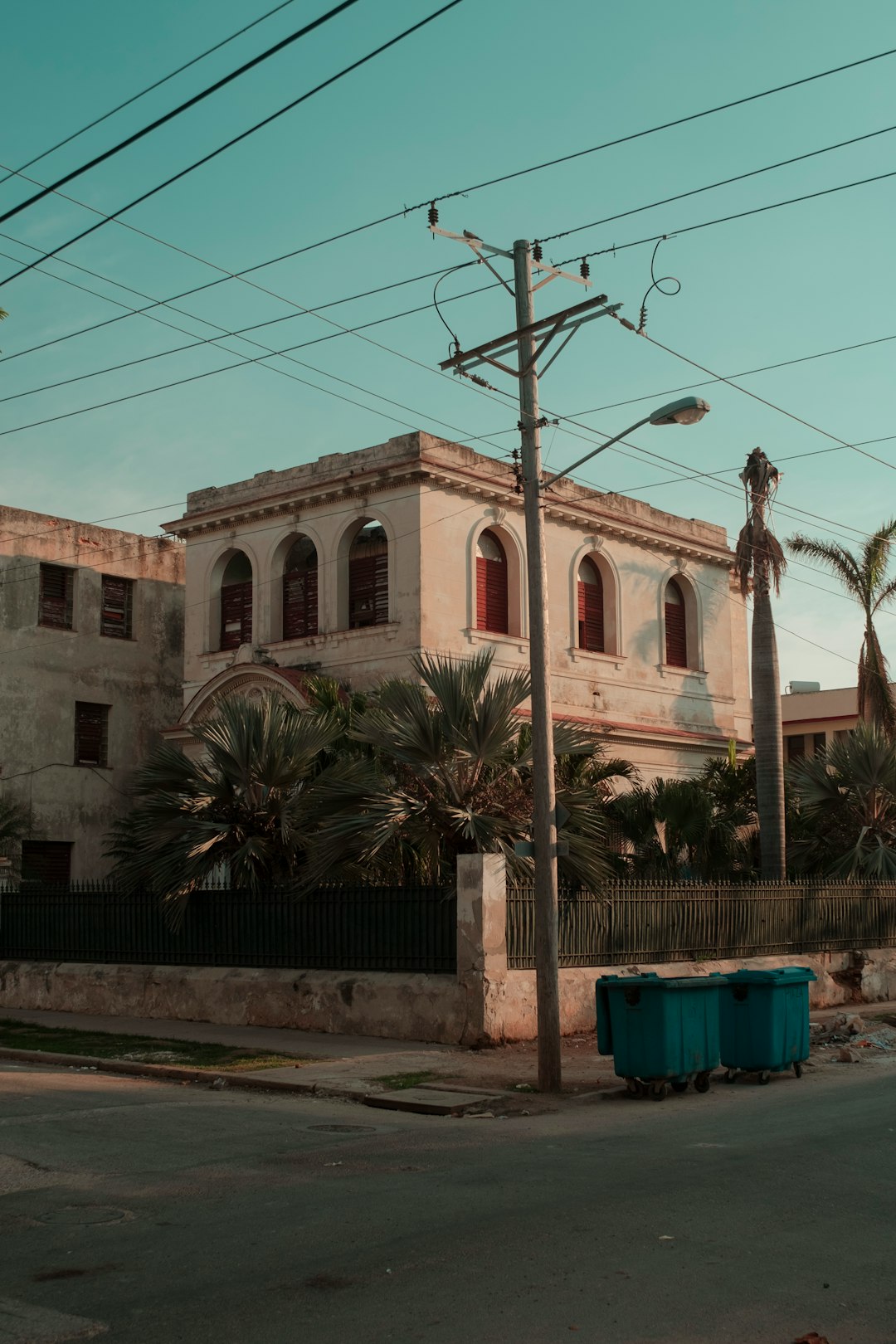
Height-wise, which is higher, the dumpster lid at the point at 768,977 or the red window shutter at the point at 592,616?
the red window shutter at the point at 592,616

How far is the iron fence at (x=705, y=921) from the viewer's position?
1838 cm

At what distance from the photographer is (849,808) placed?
89.9ft

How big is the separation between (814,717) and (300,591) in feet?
83.7

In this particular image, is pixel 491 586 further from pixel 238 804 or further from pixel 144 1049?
pixel 144 1049

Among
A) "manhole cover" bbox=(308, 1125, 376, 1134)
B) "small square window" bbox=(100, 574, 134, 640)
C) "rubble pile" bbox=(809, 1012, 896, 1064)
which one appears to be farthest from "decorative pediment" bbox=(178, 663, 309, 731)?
"manhole cover" bbox=(308, 1125, 376, 1134)

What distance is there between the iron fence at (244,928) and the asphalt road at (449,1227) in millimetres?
5469

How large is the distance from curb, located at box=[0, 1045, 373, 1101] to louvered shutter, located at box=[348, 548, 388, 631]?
51.3 feet

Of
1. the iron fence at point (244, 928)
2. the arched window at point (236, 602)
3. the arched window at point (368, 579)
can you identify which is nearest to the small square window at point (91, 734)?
the arched window at point (236, 602)

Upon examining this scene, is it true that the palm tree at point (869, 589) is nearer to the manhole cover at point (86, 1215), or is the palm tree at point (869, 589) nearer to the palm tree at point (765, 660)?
the palm tree at point (765, 660)

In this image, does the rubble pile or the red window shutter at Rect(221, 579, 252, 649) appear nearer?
the rubble pile

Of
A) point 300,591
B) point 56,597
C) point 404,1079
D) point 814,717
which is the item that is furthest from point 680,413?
point 814,717

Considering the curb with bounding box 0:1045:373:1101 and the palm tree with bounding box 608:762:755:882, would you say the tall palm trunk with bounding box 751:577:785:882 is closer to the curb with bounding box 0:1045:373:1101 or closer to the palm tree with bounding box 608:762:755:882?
the palm tree with bounding box 608:762:755:882

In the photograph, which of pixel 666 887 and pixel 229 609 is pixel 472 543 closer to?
pixel 229 609

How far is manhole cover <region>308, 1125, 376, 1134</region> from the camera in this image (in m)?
11.5
